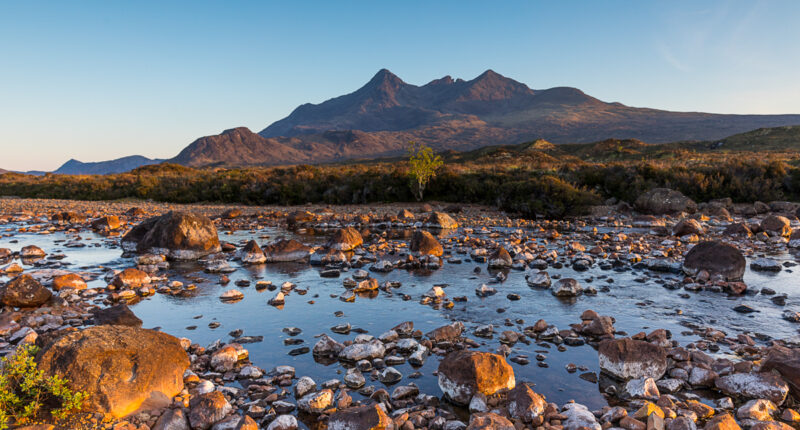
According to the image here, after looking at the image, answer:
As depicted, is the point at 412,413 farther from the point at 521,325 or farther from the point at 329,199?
the point at 329,199

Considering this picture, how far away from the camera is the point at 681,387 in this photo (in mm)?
6418

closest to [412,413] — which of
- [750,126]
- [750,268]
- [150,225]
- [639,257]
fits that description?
[639,257]

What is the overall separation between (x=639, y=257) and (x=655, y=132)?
21044 cm

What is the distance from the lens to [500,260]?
14.7 metres

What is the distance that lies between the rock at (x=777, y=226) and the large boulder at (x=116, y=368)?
2414 cm

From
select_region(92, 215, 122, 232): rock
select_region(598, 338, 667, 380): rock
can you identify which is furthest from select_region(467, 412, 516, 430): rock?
select_region(92, 215, 122, 232): rock

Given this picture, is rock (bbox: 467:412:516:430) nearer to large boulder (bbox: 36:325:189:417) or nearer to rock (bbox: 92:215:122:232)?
large boulder (bbox: 36:325:189:417)

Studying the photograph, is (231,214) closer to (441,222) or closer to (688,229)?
(441,222)

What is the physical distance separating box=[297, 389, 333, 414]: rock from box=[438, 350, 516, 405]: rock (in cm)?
160

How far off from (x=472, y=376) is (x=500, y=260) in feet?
29.6

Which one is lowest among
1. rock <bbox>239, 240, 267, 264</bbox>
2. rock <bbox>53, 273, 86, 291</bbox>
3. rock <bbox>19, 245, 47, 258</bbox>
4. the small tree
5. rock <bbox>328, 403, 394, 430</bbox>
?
rock <bbox>328, 403, 394, 430</bbox>

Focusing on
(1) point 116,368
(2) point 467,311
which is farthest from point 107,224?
(2) point 467,311

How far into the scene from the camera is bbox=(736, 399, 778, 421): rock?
549 centimetres

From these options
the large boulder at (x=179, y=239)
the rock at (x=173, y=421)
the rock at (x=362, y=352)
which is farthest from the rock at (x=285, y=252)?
the rock at (x=173, y=421)
